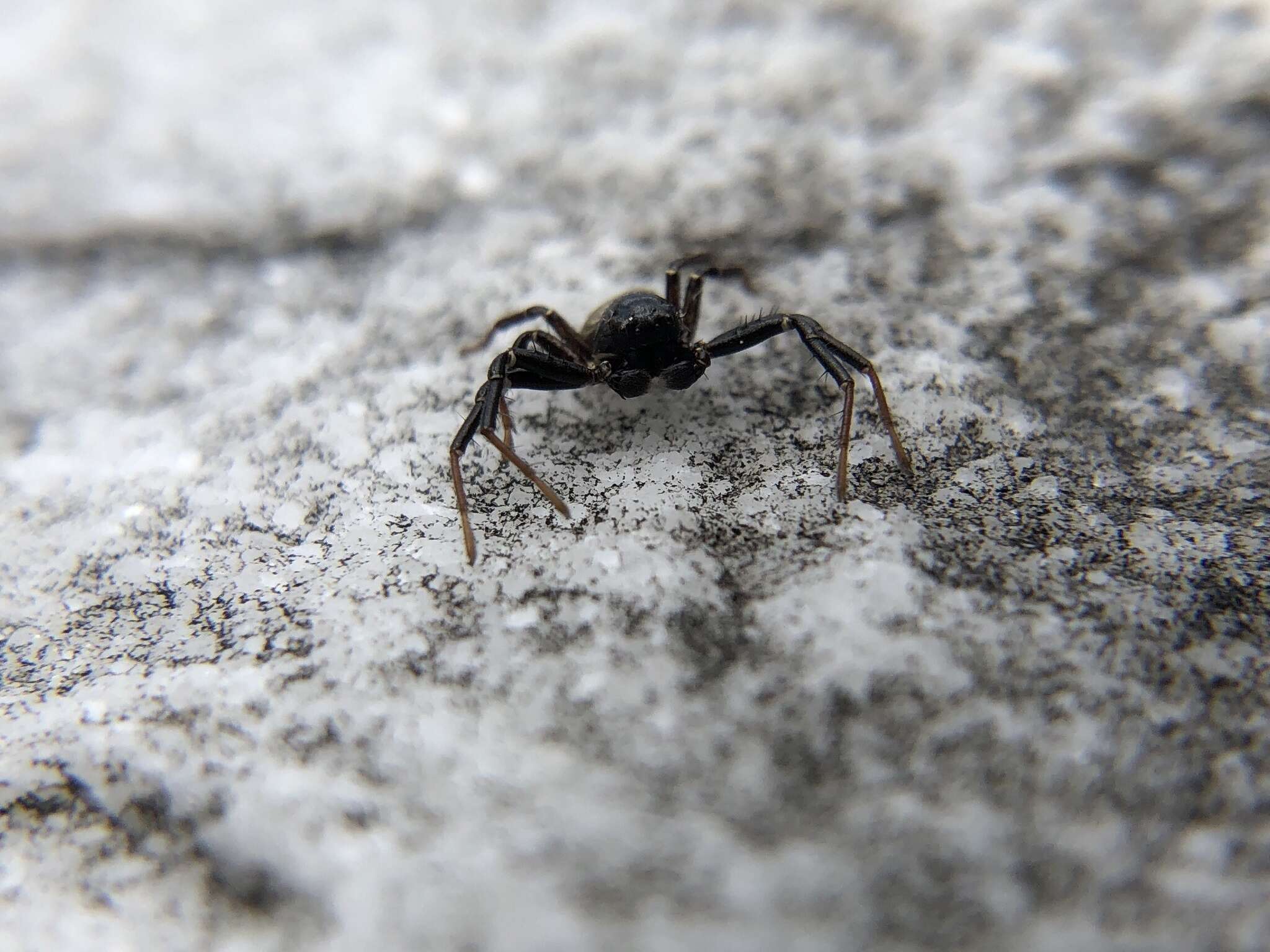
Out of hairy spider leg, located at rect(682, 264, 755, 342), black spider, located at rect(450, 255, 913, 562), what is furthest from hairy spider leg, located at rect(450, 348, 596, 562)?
hairy spider leg, located at rect(682, 264, 755, 342)

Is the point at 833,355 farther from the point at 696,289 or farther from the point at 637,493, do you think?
the point at 637,493

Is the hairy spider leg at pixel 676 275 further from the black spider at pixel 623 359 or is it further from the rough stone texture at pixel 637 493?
the rough stone texture at pixel 637 493

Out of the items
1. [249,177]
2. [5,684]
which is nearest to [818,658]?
[5,684]

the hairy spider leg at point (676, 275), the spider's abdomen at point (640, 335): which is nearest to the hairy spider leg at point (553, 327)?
the spider's abdomen at point (640, 335)

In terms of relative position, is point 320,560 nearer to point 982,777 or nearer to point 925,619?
point 925,619

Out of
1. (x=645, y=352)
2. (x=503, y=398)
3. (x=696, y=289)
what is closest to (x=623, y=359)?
(x=645, y=352)

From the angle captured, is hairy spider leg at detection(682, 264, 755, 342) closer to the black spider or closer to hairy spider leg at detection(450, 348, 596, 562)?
the black spider
